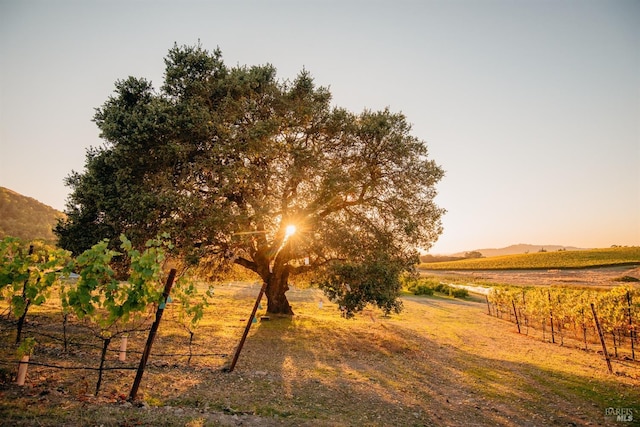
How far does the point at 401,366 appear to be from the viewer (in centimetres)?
1519

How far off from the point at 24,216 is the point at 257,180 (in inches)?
5632

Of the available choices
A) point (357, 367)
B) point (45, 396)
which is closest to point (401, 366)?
point (357, 367)

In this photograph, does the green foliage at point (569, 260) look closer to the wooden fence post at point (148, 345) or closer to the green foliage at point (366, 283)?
the green foliage at point (366, 283)

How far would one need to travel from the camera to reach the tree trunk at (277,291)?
2484 centimetres

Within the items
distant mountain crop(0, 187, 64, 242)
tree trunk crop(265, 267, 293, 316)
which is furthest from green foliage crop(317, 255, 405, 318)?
distant mountain crop(0, 187, 64, 242)

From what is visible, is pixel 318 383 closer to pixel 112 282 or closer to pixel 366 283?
pixel 112 282

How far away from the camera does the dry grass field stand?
7.94 m

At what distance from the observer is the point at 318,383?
1188 centimetres

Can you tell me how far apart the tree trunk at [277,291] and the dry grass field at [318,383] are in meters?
3.42

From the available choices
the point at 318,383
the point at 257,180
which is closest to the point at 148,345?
the point at 318,383

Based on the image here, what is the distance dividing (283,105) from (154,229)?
10.5 metres

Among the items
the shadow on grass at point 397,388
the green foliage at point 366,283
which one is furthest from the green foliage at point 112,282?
the green foliage at point 366,283

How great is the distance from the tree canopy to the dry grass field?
4212mm

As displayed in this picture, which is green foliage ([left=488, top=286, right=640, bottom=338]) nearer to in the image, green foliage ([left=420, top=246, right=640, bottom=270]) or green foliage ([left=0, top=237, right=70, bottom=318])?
green foliage ([left=0, top=237, right=70, bottom=318])
